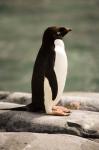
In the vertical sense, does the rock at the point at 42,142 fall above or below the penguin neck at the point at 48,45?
below

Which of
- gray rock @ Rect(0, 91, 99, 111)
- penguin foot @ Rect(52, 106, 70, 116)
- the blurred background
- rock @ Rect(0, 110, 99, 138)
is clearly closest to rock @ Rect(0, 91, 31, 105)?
gray rock @ Rect(0, 91, 99, 111)

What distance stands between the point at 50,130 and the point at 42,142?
324 millimetres

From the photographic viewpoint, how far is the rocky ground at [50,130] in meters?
4.33

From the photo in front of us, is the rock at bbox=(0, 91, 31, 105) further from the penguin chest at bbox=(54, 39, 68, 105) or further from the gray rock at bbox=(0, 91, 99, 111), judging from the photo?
the penguin chest at bbox=(54, 39, 68, 105)

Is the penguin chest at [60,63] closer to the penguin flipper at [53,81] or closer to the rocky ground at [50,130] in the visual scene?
the penguin flipper at [53,81]

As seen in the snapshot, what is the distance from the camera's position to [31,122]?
4.76 metres

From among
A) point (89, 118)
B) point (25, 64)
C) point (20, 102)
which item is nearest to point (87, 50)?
point (25, 64)

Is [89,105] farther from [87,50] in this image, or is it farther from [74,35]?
[74,35]

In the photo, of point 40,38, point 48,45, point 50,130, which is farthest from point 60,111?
point 40,38

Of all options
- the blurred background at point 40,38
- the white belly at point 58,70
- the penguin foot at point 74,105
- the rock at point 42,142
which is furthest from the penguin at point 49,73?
the blurred background at point 40,38

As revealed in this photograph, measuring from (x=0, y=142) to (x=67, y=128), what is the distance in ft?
1.70

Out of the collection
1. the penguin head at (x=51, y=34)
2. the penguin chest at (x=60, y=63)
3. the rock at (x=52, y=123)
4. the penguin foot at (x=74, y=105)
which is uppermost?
the penguin head at (x=51, y=34)

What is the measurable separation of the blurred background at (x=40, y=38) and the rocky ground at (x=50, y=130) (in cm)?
504

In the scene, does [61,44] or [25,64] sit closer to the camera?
[61,44]
